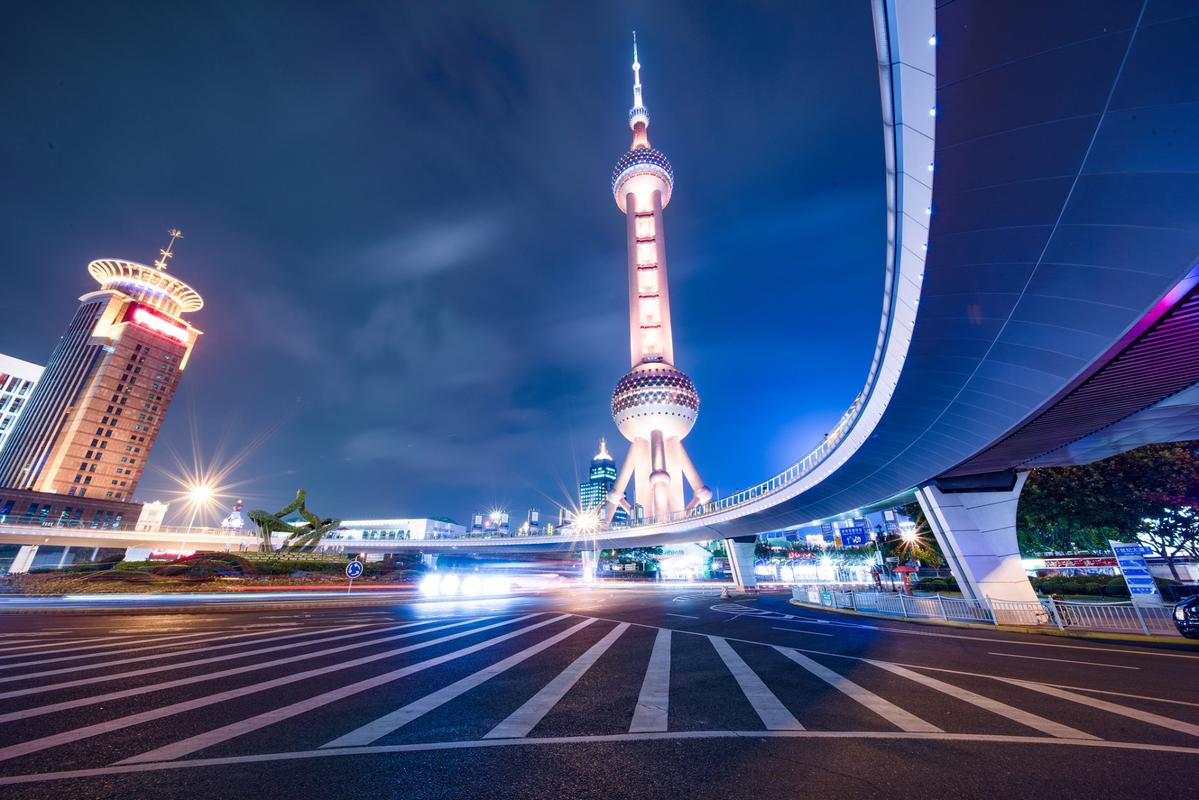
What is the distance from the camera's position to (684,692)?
686 centimetres

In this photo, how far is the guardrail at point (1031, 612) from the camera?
15343 mm

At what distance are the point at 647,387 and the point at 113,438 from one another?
108438 millimetres

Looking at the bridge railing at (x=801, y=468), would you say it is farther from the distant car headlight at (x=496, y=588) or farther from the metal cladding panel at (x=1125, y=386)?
the distant car headlight at (x=496, y=588)

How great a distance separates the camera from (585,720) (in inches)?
217

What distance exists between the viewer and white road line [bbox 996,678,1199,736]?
5.46m

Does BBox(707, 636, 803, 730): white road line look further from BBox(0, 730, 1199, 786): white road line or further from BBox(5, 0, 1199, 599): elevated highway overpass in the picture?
BBox(5, 0, 1199, 599): elevated highway overpass

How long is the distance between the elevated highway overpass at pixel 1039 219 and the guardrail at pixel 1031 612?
6.10 m

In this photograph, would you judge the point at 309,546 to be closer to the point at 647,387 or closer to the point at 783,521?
the point at 783,521

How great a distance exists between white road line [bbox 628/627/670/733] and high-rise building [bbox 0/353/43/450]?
516 ft

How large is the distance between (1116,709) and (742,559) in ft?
152

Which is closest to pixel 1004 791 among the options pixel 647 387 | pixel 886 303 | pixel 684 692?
pixel 684 692


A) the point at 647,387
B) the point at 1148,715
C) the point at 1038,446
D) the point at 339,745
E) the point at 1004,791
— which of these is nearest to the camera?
the point at 1004,791

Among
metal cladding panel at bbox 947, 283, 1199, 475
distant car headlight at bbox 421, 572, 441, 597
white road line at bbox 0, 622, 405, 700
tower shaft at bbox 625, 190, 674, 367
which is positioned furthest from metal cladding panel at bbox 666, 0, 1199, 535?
tower shaft at bbox 625, 190, 674, 367

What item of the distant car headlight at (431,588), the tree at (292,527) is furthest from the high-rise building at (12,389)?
the distant car headlight at (431,588)
